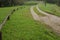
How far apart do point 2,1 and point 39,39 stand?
131 feet

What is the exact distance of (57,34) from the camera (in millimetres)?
11242

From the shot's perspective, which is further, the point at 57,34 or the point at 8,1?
the point at 8,1

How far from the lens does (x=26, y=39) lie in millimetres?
9570

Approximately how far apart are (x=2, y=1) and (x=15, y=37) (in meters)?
39.5

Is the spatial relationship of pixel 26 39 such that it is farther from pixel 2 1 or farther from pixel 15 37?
pixel 2 1

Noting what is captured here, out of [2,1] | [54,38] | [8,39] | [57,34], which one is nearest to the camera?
[8,39]

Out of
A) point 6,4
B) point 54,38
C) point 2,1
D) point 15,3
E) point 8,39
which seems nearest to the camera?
point 8,39

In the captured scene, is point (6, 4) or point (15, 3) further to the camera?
point (15, 3)

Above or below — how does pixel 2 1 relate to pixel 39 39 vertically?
below

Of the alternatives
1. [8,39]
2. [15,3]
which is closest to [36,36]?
[8,39]

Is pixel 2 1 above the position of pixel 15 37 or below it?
below

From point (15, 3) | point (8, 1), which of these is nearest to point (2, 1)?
point (8, 1)

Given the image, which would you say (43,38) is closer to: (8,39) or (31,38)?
(31,38)

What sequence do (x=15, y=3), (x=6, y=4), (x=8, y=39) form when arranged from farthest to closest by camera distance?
(x=15, y=3), (x=6, y=4), (x=8, y=39)
